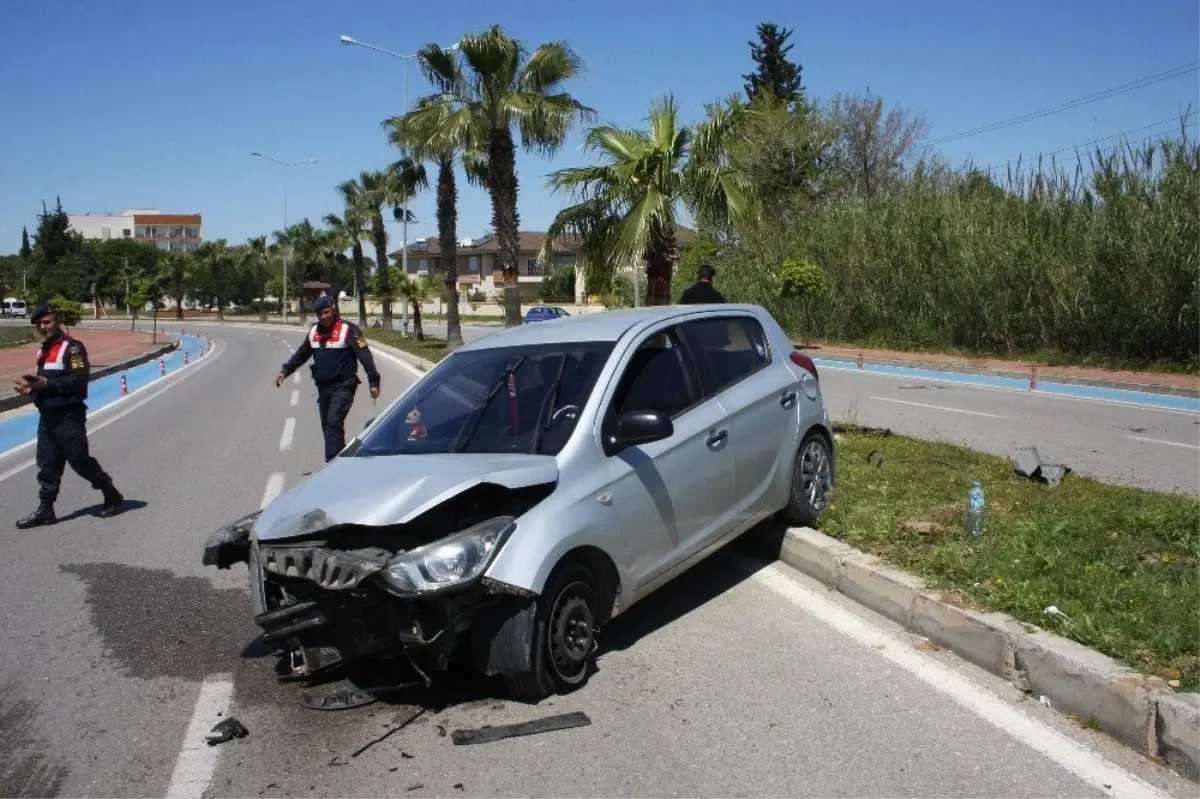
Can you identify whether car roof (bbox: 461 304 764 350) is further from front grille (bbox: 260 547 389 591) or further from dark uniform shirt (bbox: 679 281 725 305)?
dark uniform shirt (bbox: 679 281 725 305)

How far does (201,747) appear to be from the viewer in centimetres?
421

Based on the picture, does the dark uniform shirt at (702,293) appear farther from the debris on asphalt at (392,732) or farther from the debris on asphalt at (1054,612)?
the debris on asphalt at (392,732)

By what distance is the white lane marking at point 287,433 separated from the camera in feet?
44.0

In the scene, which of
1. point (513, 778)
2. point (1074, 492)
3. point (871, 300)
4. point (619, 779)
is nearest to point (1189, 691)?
point (619, 779)

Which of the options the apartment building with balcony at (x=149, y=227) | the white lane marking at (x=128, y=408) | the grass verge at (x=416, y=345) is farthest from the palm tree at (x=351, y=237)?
the apartment building with balcony at (x=149, y=227)

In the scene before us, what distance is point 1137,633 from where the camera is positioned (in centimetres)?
444

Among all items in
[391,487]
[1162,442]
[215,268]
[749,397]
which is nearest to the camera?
[391,487]

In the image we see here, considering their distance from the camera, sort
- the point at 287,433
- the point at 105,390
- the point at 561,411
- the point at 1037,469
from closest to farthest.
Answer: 1. the point at 561,411
2. the point at 1037,469
3. the point at 287,433
4. the point at 105,390

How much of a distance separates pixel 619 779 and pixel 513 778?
15.8 inches

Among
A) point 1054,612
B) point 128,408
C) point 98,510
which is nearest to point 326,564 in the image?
point 1054,612

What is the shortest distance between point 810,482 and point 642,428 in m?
2.32

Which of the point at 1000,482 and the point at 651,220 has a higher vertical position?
the point at 651,220

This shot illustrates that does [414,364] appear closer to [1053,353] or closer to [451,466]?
[1053,353]

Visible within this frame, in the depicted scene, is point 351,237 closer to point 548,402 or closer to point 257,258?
point 257,258
